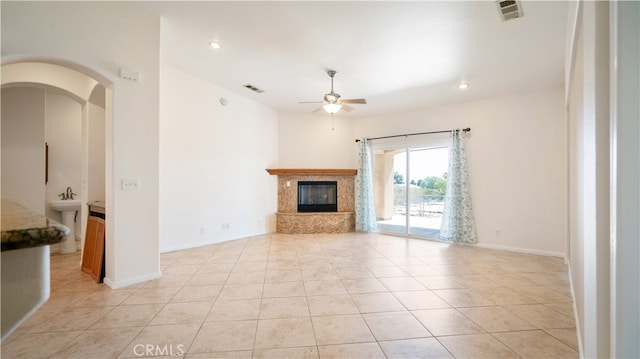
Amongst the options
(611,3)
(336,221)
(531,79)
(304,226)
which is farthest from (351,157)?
(611,3)

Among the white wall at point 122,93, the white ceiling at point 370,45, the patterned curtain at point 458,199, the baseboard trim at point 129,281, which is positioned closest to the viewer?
the white wall at point 122,93

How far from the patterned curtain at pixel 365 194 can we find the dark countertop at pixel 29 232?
6.01 metres

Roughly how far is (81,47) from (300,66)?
96.8 inches

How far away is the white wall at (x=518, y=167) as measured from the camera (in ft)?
14.5

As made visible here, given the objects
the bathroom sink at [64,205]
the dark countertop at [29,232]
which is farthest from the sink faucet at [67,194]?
the dark countertop at [29,232]

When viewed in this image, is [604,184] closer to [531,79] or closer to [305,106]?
[531,79]

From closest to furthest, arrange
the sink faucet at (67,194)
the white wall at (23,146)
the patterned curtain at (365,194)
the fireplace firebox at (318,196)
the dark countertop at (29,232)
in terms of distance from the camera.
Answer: the dark countertop at (29,232) → the white wall at (23,146) → the sink faucet at (67,194) → the patterned curtain at (365,194) → the fireplace firebox at (318,196)

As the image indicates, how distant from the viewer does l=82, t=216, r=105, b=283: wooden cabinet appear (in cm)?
298

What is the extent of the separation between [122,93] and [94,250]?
73.0 inches

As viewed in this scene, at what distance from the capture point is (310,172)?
6398 mm

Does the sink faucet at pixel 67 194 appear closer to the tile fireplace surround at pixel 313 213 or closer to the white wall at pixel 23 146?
the white wall at pixel 23 146

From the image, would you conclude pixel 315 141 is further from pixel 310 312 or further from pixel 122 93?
pixel 310 312

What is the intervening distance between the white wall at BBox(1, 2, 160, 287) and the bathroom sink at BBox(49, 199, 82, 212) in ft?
7.17

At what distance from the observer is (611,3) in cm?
72
